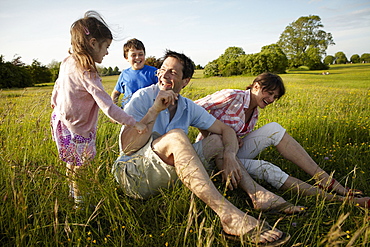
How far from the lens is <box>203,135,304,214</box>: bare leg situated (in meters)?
2.14

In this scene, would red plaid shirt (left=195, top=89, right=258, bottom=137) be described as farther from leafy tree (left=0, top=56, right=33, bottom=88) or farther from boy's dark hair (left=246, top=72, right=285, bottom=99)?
leafy tree (left=0, top=56, right=33, bottom=88)

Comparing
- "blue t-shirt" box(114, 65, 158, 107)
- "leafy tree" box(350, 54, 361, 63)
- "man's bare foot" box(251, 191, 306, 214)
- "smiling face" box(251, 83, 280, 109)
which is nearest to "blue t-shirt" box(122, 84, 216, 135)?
"smiling face" box(251, 83, 280, 109)

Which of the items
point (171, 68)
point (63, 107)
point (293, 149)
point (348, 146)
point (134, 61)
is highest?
point (134, 61)

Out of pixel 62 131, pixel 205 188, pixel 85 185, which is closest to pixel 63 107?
pixel 62 131

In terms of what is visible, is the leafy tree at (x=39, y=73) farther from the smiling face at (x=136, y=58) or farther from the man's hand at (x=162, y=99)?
the man's hand at (x=162, y=99)

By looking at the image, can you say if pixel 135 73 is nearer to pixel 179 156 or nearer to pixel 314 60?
pixel 179 156

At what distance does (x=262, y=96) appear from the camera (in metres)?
Result: 2.94

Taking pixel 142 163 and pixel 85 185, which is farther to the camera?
pixel 142 163

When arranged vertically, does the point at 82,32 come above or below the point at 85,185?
above

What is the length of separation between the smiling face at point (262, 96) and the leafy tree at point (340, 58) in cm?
6484

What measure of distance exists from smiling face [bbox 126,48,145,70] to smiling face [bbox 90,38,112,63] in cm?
220

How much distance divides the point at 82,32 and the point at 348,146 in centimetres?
360

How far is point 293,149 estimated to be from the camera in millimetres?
2709

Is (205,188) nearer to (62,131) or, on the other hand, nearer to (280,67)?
(62,131)
